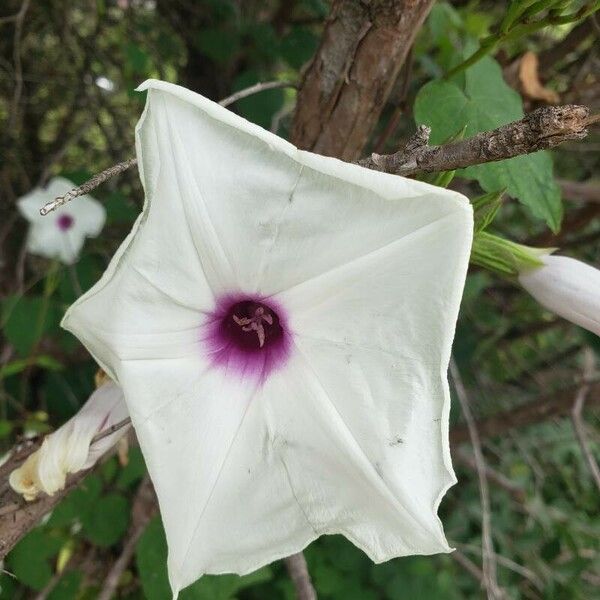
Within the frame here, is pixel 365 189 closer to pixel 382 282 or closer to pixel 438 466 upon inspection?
pixel 382 282

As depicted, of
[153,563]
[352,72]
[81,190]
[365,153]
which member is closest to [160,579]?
[153,563]

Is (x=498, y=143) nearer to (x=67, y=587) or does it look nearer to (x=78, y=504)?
(x=78, y=504)

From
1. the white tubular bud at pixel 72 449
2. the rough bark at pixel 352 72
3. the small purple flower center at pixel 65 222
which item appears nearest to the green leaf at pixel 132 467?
the white tubular bud at pixel 72 449

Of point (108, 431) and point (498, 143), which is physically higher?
point (498, 143)

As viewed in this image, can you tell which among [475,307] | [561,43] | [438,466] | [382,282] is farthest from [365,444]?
[475,307]

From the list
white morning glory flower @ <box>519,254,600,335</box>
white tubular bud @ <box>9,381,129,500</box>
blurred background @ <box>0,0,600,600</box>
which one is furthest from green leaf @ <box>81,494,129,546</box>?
white morning glory flower @ <box>519,254,600,335</box>

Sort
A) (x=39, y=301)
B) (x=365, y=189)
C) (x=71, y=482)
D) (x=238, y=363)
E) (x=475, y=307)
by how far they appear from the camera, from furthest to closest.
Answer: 1. (x=475, y=307)
2. (x=39, y=301)
3. (x=71, y=482)
4. (x=238, y=363)
5. (x=365, y=189)
